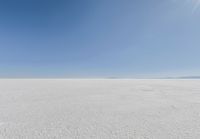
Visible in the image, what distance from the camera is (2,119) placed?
8.61ft

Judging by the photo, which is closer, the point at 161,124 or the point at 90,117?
the point at 161,124

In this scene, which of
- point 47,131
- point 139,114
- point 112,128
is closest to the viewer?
point 47,131

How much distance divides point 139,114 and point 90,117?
3.80 feet

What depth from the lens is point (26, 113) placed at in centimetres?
300

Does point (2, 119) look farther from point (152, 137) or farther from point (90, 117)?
point (152, 137)

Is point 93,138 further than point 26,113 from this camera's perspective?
No

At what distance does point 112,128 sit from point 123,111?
1066 millimetres

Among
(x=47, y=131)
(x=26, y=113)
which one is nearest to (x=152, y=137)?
(x=47, y=131)

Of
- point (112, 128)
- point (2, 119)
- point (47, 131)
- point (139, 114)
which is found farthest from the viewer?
point (139, 114)

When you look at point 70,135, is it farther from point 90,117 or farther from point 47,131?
point 90,117

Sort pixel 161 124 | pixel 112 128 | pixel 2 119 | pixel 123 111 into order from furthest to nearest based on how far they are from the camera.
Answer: pixel 123 111 → pixel 2 119 → pixel 161 124 → pixel 112 128

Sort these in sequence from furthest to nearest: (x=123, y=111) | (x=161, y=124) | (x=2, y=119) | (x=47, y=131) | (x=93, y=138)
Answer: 1. (x=123, y=111)
2. (x=2, y=119)
3. (x=161, y=124)
4. (x=47, y=131)
5. (x=93, y=138)

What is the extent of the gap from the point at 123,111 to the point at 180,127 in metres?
1.28

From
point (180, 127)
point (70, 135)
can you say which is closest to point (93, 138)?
point (70, 135)
